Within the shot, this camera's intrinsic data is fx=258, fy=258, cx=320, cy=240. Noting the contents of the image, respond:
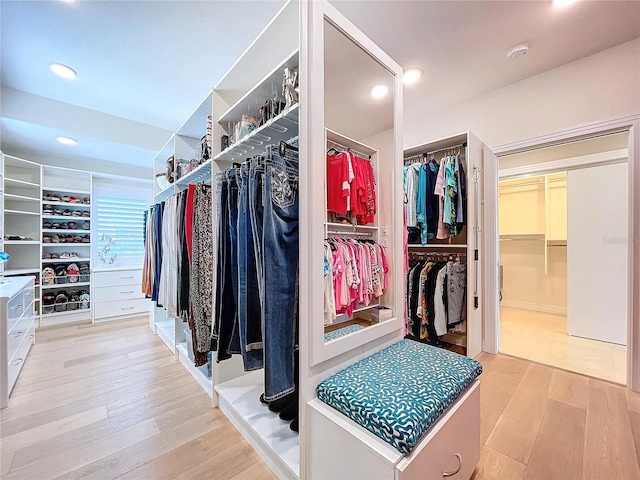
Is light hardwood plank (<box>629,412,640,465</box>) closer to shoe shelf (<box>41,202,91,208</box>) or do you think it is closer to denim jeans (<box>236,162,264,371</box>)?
denim jeans (<box>236,162,264,371</box>)

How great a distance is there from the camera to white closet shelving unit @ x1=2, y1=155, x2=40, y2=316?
11.0 feet

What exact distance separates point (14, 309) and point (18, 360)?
0.44 metres

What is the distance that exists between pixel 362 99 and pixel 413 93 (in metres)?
1.52

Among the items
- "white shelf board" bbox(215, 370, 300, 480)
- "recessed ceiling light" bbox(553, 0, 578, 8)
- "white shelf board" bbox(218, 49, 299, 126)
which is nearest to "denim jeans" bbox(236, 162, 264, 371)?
"white shelf board" bbox(215, 370, 300, 480)

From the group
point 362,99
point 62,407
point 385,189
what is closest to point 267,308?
point 385,189

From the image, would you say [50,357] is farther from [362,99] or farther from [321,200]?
[362,99]

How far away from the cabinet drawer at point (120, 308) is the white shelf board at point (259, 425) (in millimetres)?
3003

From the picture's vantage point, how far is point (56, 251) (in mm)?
3719

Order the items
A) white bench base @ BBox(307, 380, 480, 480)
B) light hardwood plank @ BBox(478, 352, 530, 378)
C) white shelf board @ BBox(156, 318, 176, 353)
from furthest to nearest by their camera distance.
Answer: white shelf board @ BBox(156, 318, 176, 353) → light hardwood plank @ BBox(478, 352, 530, 378) → white bench base @ BBox(307, 380, 480, 480)

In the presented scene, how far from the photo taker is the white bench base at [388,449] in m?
0.79

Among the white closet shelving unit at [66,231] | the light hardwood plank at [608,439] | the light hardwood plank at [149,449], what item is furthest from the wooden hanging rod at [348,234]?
the white closet shelving unit at [66,231]

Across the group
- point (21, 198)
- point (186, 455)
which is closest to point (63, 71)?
point (21, 198)

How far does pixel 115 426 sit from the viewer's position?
1.58 m

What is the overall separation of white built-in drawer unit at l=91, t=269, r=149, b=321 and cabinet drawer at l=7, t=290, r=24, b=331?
53.1 inches
